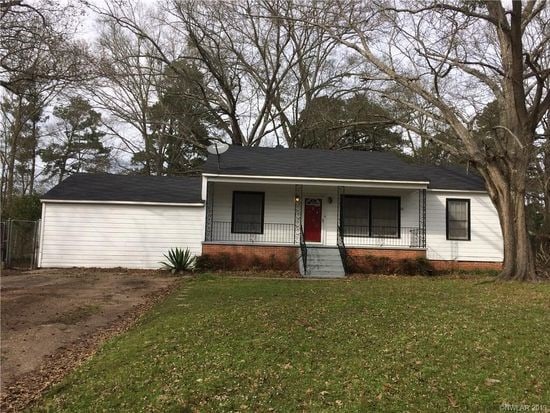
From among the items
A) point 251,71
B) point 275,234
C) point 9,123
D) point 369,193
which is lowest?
point 275,234

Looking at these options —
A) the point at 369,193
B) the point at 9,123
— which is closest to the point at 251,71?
the point at 369,193

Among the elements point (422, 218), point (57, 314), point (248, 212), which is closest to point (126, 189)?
point (248, 212)

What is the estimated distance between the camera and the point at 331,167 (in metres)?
19.0

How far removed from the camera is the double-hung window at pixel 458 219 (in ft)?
60.4

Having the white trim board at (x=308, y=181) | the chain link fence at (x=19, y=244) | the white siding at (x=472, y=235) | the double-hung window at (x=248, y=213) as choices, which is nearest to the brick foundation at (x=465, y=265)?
the white siding at (x=472, y=235)

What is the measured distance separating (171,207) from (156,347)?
11.7 m

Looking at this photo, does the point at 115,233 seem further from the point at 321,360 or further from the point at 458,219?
the point at 321,360

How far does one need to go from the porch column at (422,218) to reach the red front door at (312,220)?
12.3 feet

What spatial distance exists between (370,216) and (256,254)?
477 centimetres

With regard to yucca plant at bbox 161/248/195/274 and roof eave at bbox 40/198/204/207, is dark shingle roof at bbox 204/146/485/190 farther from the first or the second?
yucca plant at bbox 161/248/195/274

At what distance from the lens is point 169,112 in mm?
29875

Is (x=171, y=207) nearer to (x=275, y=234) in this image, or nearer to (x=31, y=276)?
(x=275, y=234)

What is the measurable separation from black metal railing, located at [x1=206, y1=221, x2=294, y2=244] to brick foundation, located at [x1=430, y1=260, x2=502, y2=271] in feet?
18.0

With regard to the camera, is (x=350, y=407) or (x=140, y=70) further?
(x=140, y=70)
